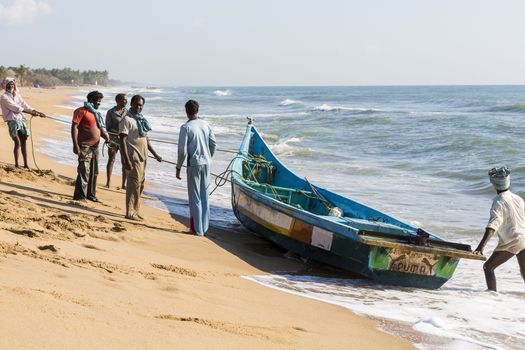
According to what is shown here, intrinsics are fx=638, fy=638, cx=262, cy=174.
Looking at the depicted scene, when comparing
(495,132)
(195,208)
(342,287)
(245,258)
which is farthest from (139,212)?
(495,132)

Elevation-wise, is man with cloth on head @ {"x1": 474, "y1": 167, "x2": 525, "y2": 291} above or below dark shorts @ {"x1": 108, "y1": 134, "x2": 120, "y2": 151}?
below

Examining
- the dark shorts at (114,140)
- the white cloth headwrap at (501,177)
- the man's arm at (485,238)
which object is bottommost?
the man's arm at (485,238)

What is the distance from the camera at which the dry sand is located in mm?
3423

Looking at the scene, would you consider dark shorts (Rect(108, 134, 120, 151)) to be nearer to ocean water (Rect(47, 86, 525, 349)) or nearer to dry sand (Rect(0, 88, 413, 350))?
ocean water (Rect(47, 86, 525, 349))

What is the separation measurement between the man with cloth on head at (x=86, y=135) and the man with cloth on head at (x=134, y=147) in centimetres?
80

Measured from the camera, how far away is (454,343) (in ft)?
15.7

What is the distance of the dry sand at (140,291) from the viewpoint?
11.2 feet

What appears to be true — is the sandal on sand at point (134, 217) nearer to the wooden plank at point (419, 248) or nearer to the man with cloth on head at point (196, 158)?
the man with cloth on head at point (196, 158)

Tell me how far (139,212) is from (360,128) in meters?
23.8

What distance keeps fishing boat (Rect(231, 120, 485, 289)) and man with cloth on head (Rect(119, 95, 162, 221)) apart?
4.59ft

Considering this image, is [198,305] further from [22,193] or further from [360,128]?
[360,128]

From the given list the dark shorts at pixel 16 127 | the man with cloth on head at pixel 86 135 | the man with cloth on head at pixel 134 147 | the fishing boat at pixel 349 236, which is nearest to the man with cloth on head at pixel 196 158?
the man with cloth on head at pixel 134 147

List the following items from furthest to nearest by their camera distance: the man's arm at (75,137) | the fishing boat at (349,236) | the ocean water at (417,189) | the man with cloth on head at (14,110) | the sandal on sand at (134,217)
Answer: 1. the man with cloth on head at (14,110)
2. the man's arm at (75,137)
3. the sandal on sand at (134,217)
4. the fishing boat at (349,236)
5. the ocean water at (417,189)

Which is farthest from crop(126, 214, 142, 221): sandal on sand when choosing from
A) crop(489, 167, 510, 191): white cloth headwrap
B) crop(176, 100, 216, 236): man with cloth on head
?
crop(489, 167, 510, 191): white cloth headwrap
